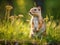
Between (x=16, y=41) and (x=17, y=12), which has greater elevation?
(x=17, y=12)

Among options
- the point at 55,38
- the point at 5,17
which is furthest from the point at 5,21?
the point at 55,38

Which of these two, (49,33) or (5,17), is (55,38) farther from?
(5,17)

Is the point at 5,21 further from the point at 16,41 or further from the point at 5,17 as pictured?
the point at 16,41

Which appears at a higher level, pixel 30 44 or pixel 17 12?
pixel 17 12

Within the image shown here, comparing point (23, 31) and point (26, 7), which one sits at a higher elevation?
point (26, 7)

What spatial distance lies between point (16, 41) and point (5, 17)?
9.1 inches

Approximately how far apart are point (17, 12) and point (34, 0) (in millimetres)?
182

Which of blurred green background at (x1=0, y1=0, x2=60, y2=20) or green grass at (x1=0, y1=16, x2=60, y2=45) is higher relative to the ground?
blurred green background at (x1=0, y1=0, x2=60, y2=20)

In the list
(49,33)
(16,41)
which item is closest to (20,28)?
(16,41)

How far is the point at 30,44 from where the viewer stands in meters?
2.05

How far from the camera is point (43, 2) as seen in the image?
6.86 feet

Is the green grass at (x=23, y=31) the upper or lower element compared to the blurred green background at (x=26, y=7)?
lower

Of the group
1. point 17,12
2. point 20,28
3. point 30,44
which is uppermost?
point 17,12

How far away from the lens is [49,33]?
2.06m
